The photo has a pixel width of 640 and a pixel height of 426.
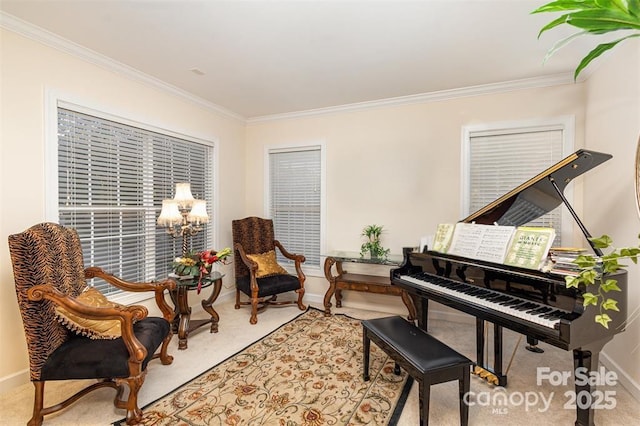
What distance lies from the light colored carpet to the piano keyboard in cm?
73

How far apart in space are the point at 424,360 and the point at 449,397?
72 centimetres

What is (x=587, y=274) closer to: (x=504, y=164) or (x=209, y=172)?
(x=504, y=164)

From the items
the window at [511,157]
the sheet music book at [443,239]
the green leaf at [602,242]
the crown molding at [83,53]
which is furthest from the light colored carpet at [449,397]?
the crown molding at [83,53]

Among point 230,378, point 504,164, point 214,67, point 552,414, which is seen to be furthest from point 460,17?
point 230,378

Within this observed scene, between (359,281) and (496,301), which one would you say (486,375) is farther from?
(359,281)

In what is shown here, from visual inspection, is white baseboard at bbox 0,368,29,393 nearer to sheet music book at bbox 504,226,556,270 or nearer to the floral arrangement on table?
the floral arrangement on table

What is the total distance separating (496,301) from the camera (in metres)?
2.05

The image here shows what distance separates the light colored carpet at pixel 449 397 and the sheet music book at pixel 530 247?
993 mm

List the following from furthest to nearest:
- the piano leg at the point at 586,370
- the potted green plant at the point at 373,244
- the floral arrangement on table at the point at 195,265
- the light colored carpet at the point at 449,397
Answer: the potted green plant at the point at 373,244 < the floral arrangement on table at the point at 195,265 < the light colored carpet at the point at 449,397 < the piano leg at the point at 586,370

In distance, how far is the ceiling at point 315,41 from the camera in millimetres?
2199

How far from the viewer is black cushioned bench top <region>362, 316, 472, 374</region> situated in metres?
1.77

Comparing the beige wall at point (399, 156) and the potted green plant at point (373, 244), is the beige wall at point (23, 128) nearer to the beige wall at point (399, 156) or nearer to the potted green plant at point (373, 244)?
the beige wall at point (399, 156)

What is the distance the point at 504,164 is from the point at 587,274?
8.99 ft

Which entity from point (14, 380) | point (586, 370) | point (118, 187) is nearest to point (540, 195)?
point (586, 370)
